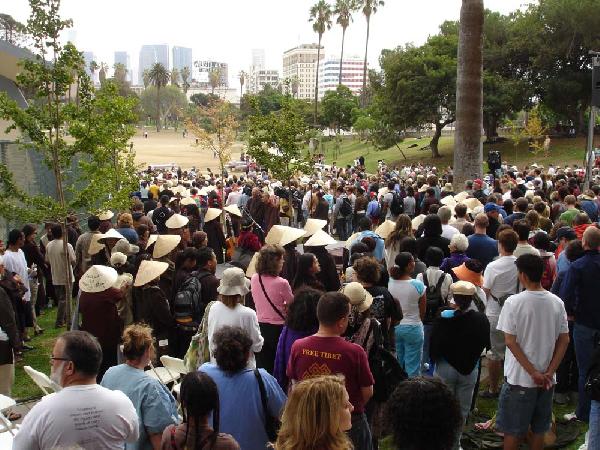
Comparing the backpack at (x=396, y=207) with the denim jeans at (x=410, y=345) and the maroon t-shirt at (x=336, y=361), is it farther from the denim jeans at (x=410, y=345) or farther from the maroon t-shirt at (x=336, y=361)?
the maroon t-shirt at (x=336, y=361)

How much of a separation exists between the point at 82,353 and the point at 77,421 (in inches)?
14.6

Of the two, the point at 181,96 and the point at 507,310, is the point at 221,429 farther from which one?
the point at 181,96

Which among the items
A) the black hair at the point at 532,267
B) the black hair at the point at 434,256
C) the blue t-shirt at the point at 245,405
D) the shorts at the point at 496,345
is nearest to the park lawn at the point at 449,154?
the shorts at the point at 496,345

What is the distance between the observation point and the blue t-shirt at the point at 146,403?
4273mm

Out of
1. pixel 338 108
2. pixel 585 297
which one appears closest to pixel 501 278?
pixel 585 297

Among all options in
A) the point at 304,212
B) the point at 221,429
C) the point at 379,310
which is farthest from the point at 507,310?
the point at 304,212

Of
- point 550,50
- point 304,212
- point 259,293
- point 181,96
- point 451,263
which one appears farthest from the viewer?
point 181,96

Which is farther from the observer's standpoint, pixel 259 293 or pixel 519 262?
pixel 259 293

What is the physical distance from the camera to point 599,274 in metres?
6.07

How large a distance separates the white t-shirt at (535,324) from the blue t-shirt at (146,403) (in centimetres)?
269

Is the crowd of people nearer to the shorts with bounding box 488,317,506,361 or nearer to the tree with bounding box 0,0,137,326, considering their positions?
A: the shorts with bounding box 488,317,506,361

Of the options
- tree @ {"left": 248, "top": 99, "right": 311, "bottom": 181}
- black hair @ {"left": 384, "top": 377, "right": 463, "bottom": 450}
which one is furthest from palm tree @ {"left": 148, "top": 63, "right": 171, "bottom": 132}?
black hair @ {"left": 384, "top": 377, "right": 463, "bottom": 450}

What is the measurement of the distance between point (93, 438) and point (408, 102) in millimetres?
44678

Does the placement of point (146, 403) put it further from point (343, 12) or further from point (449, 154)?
point (343, 12)
